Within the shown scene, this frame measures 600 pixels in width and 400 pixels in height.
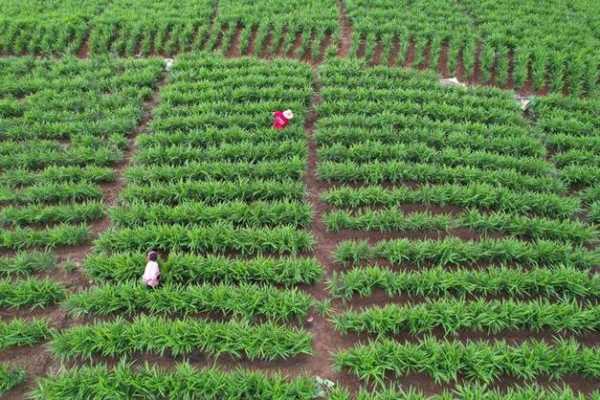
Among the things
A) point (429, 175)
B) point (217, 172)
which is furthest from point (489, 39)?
point (217, 172)

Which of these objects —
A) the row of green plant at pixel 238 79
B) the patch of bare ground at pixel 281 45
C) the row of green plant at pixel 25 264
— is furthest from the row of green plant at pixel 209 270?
the patch of bare ground at pixel 281 45

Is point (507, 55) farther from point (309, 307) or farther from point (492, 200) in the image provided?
point (309, 307)

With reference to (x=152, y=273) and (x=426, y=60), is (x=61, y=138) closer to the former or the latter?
(x=152, y=273)

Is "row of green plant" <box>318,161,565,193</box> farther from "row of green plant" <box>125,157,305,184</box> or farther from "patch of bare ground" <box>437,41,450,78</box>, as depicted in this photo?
"patch of bare ground" <box>437,41,450,78</box>

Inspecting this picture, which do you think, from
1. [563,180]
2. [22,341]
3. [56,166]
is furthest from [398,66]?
[22,341]

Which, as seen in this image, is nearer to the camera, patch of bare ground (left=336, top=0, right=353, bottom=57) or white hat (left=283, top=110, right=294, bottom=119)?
white hat (left=283, top=110, right=294, bottom=119)

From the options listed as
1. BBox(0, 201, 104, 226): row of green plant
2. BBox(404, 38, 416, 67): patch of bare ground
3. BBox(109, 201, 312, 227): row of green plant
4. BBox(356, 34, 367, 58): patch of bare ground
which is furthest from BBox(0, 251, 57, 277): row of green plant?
BBox(404, 38, 416, 67): patch of bare ground

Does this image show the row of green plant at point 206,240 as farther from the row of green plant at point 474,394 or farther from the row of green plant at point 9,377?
the row of green plant at point 474,394
